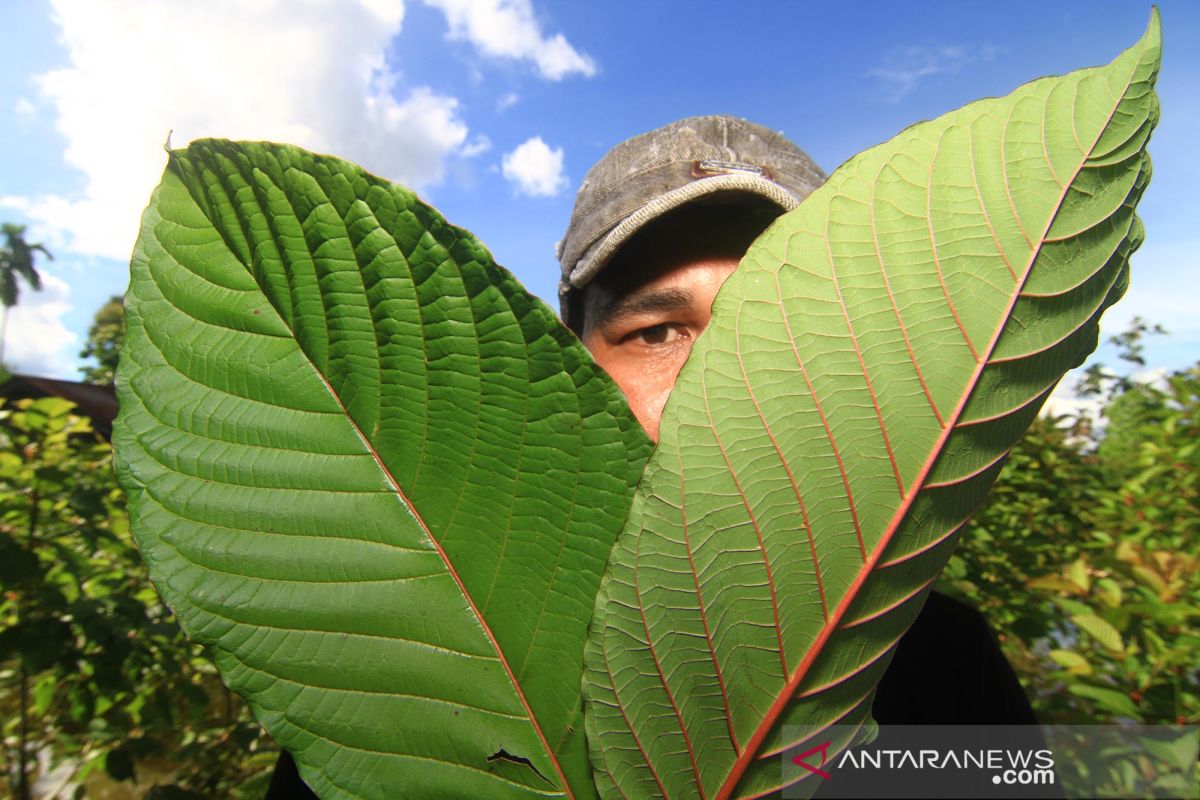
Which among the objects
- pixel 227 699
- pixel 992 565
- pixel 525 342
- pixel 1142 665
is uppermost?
pixel 525 342

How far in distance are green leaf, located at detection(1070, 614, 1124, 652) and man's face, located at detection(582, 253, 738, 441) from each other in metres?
1.31

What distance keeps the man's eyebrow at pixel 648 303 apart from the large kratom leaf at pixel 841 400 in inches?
40.9

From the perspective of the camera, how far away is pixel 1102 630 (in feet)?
5.62

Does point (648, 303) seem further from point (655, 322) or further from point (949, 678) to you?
point (949, 678)

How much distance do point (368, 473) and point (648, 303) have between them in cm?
109

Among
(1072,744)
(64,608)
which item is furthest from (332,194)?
(1072,744)

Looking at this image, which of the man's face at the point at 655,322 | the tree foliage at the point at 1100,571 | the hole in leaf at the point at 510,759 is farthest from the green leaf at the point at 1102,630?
the hole in leaf at the point at 510,759

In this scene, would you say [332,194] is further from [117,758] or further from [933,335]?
[117,758]

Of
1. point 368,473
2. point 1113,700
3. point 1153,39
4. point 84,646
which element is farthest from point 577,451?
point 84,646

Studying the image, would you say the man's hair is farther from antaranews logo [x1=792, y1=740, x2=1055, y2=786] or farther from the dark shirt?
antaranews logo [x1=792, y1=740, x2=1055, y2=786]

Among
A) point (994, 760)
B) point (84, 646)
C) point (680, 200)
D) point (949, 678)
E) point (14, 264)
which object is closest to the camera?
point (994, 760)

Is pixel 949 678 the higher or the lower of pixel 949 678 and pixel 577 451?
the lower

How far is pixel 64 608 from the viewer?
2.01 meters

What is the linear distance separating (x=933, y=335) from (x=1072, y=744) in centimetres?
254
